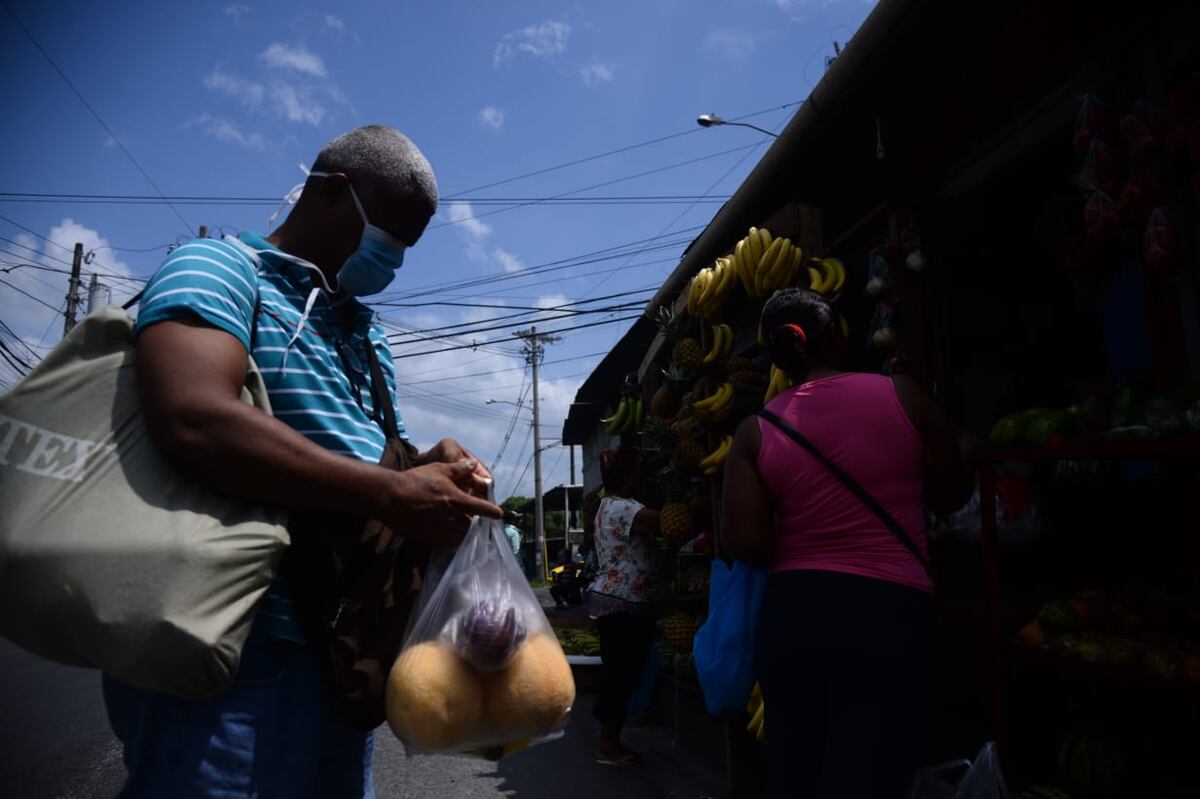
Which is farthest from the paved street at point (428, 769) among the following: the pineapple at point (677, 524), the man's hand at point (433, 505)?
the man's hand at point (433, 505)

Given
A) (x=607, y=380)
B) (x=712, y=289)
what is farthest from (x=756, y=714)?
(x=607, y=380)

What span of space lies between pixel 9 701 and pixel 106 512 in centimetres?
701

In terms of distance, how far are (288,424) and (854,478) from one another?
5.10ft

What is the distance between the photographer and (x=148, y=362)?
3.90ft

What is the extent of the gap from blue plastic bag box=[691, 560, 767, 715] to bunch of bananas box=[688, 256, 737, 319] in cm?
192

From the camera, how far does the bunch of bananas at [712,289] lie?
445 cm

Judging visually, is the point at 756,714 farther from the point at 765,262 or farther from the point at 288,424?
the point at 288,424

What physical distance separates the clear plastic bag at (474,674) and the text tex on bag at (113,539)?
30 cm

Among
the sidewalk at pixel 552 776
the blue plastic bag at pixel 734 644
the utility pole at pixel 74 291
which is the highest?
the utility pole at pixel 74 291

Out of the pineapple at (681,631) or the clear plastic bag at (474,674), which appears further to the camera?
the pineapple at (681,631)

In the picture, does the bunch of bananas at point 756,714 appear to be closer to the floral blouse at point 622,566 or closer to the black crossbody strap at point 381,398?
the floral blouse at point 622,566

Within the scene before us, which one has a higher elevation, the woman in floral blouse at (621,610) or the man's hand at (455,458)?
the man's hand at (455,458)

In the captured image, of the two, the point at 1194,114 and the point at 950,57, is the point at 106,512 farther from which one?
the point at 950,57

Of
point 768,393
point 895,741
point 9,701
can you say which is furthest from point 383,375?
point 9,701
